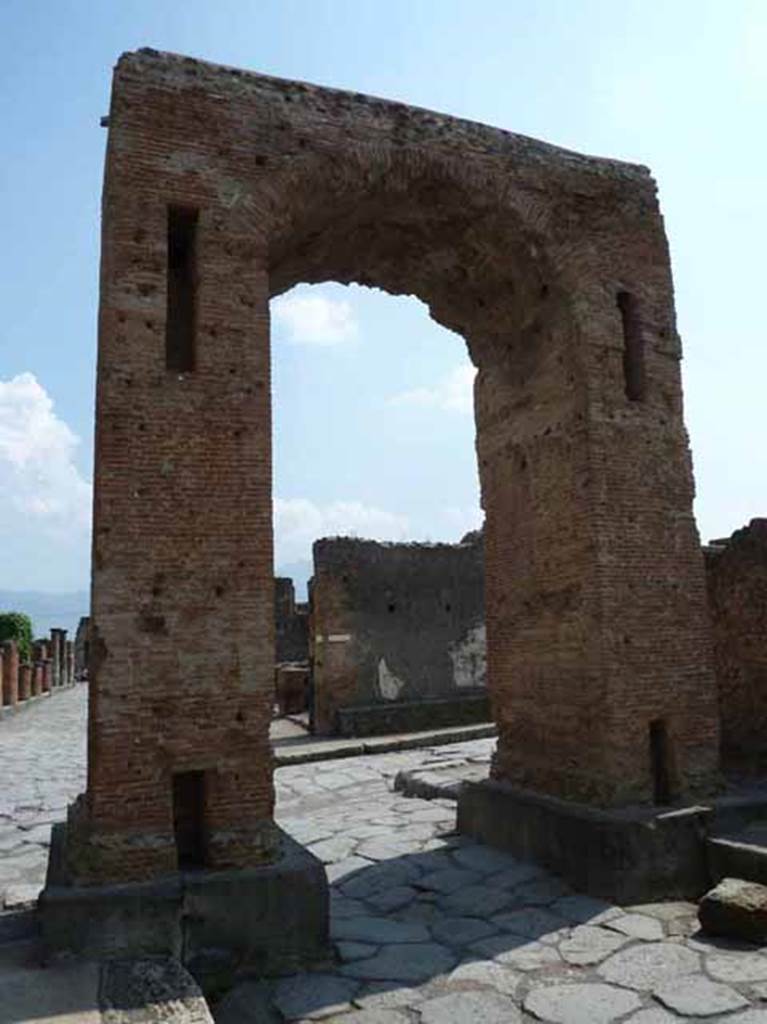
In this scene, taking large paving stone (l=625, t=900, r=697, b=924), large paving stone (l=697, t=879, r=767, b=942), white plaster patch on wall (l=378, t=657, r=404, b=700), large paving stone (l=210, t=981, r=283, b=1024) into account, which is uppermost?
white plaster patch on wall (l=378, t=657, r=404, b=700)

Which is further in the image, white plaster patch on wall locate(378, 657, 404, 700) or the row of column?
the row of column

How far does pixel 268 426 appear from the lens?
570cm

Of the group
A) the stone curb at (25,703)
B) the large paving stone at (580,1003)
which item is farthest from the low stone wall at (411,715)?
the stone curb at (25,703)

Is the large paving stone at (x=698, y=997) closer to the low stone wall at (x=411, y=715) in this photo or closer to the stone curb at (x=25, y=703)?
the low stone wall at (x=411, y=715)

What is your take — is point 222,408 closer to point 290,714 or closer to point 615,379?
point 615,379

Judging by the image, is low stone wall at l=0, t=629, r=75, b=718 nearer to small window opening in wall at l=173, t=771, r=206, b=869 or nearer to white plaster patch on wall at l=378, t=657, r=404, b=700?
white plaster patch on wall at l=378, t=657, r=404, b=700

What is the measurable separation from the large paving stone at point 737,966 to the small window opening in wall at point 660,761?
1669mm

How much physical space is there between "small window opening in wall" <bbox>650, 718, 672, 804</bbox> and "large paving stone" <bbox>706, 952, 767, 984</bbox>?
5.47 feet

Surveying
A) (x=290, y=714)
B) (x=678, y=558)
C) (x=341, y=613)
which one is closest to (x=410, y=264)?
(x=678, y=558)

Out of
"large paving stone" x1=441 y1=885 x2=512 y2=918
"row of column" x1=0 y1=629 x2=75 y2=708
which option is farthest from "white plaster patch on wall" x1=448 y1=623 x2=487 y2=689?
"row of column" x1=0 y1=629 x2=75 y2=708

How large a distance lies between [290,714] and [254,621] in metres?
13.0

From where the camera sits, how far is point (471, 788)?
7512mm

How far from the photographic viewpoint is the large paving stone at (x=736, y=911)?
5.01m

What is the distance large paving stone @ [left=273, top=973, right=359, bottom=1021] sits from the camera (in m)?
4.38
